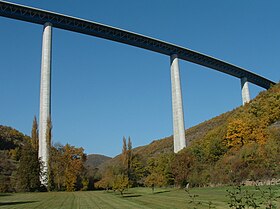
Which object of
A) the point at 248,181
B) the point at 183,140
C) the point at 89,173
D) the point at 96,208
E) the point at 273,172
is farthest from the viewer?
the point at 89,173

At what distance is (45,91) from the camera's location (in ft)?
117

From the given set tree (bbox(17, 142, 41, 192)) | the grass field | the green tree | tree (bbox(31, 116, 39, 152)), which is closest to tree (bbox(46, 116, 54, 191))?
the green tree

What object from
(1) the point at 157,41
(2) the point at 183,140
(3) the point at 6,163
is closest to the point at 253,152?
(2) the point at 183,140

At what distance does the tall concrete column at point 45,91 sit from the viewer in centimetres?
3556

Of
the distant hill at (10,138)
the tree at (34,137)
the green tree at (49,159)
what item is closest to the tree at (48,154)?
the green tree at (49,159)

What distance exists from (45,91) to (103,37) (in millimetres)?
10886

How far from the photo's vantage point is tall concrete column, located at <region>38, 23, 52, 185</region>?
35562mm

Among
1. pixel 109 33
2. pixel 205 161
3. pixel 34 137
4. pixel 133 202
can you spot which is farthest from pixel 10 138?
pixel 133 202

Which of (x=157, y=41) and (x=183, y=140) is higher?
(x=157, y=41)

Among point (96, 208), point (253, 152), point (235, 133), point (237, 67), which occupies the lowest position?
point (96, 208)

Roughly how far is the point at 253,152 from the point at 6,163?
41.8m

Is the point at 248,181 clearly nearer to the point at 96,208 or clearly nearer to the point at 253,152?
the point at 253,152

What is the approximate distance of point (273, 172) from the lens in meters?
25.9

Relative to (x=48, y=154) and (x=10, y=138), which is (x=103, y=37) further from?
(x=10, y=138)
